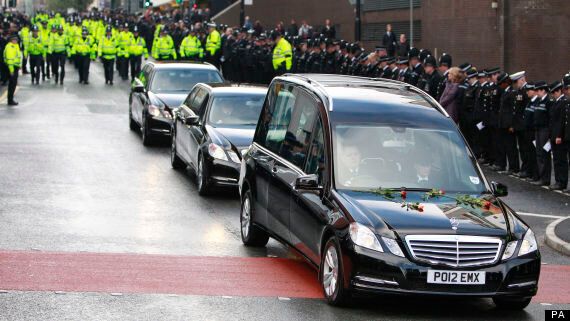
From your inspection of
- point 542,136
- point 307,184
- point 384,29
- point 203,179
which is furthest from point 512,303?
point 384,29

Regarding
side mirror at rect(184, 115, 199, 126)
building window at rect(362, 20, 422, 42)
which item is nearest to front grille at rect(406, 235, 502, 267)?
side mirror at rect(184, 115, 199, 126)

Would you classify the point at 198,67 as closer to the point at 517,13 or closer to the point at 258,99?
the point at 258,99

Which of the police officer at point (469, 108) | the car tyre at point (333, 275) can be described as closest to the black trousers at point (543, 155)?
the police officer at point (469, 108)

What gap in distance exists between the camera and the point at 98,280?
36.7ft

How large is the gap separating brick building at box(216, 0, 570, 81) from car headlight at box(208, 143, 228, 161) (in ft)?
53.3

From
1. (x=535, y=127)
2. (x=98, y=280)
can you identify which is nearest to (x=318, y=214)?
(x=98, y=280)

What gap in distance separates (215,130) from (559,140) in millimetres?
5588

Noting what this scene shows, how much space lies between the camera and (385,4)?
138ft

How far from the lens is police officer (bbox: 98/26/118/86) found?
4231cm

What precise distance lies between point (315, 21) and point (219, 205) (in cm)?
3419

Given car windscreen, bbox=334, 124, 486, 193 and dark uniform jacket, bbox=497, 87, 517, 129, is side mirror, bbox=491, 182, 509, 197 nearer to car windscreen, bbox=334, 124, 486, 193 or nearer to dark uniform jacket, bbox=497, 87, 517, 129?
car windscreen, bbox=334, 124, 486, 193

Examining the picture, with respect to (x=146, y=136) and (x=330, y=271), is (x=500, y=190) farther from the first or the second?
(x=146, y=136)

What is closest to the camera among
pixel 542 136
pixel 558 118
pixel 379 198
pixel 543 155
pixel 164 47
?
pixel 379 198

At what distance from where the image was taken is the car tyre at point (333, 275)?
1007 centimetres
